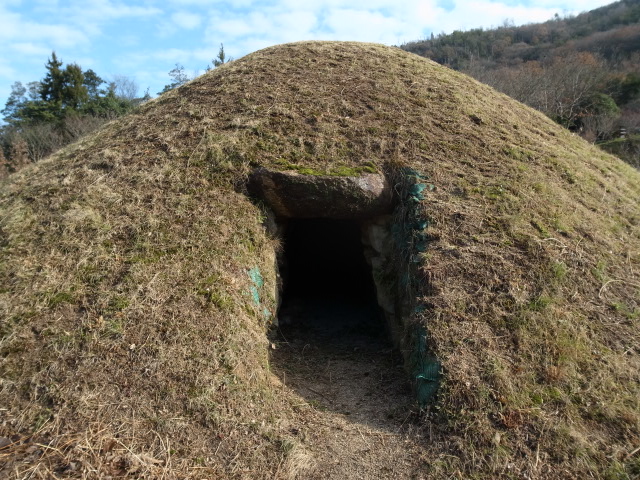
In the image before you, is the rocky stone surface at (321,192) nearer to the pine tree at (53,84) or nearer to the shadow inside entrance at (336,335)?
the shadow inside entrance at (336,335)

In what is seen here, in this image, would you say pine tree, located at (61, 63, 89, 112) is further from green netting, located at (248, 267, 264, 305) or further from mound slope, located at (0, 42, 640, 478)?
green netting, located at (248, 267, 264, 305)

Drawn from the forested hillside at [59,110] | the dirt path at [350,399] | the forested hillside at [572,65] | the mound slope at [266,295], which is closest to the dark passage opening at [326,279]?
the dirt path at [350,399]

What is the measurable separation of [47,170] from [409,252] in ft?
18.8

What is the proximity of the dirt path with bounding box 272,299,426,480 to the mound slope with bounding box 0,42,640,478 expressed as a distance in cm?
4

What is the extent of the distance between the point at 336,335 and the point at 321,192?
8.03ft

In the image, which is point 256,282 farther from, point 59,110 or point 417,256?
point 59,110

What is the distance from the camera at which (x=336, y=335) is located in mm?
7086

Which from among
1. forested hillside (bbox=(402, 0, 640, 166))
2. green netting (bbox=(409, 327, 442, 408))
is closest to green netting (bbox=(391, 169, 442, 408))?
green netting (bbox=(409, 327, 442, 408))

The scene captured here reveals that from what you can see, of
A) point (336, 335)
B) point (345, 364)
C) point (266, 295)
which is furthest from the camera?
point (336, 335)

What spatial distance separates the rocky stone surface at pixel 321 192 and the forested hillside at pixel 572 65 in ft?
44.4

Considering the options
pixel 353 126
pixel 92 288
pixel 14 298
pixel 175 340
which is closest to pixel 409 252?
pixel 353 126

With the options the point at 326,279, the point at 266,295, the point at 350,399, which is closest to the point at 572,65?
the point at 326,279

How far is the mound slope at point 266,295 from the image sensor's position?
377cm

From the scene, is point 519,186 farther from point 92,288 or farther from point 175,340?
point 92,288
